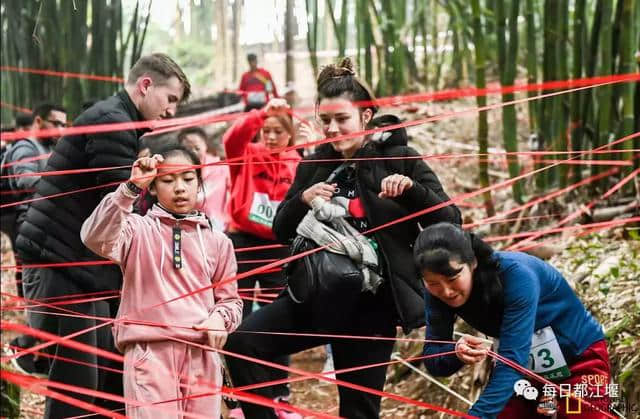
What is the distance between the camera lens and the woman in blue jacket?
2.29 metres

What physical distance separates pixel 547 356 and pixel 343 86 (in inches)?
39.4

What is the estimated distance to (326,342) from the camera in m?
2.83

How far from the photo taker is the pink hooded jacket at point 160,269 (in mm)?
2471

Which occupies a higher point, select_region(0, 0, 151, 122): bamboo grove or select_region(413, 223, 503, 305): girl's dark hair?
select_region(0, 0, 151, 122): bamboo grove

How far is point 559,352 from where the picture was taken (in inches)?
98.0

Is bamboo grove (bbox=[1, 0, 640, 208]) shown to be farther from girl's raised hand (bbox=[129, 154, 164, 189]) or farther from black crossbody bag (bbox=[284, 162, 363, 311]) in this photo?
black crossbody bag (bbox=[284, 162, 363, 311])

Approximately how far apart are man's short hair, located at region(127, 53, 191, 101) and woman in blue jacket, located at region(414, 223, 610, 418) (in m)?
0.91

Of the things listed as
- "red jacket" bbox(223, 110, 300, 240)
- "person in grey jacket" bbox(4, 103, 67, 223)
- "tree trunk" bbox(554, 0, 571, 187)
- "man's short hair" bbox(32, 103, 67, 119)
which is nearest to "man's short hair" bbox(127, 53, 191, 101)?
"red jacket" bbox(223, 110, 300, 240)

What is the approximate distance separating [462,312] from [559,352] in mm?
287

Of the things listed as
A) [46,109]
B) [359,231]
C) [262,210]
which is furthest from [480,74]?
[359,231]

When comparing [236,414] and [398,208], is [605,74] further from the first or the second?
[236,414]

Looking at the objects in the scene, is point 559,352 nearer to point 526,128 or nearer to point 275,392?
point 275,392

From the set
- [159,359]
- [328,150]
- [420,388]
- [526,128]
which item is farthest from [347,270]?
[526,128]

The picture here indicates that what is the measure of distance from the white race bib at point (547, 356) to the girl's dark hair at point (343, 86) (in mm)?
863
